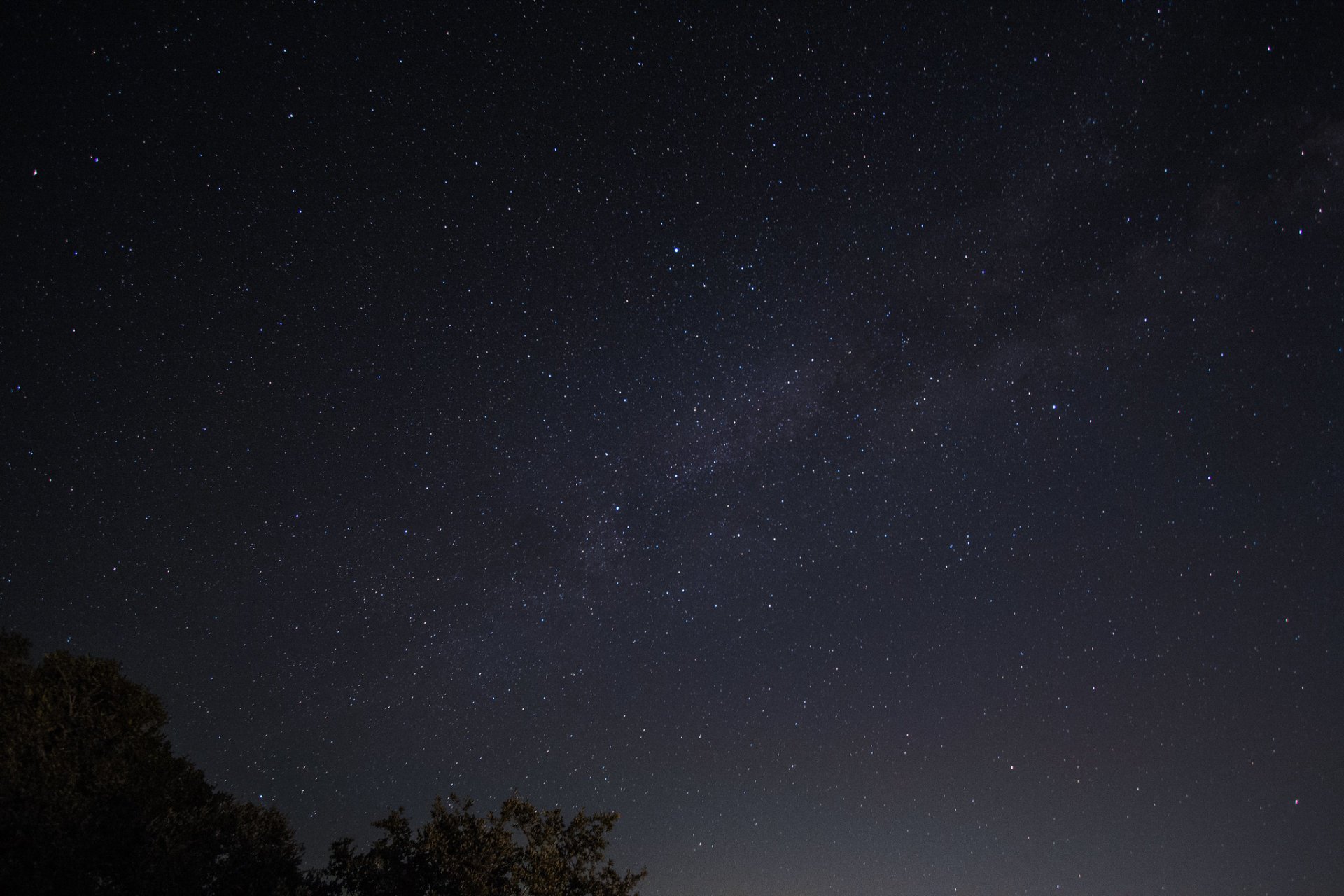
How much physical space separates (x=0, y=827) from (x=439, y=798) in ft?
20.8

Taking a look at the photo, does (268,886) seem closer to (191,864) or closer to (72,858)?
(191,864)

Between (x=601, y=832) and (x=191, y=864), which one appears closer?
(x=191, y=864)

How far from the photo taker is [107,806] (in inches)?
422

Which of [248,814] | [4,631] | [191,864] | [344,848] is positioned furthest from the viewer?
[4,631]

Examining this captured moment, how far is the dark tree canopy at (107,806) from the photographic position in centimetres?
962

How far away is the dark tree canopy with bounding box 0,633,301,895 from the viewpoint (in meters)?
9.62

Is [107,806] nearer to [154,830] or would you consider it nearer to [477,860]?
[154,830]

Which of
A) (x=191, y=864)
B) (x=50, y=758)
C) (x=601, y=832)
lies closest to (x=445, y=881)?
(x=601, y=832)

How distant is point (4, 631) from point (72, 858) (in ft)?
26.9

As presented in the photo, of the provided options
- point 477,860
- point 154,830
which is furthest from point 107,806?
point 477,860

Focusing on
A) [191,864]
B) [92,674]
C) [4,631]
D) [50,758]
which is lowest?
[191,864]

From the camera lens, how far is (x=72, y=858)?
9562mm

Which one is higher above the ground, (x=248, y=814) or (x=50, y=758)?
(x=50, y=758)

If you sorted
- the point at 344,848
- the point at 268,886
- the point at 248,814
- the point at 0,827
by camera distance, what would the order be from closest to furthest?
the point at 0,827
the point at 268,886
the point at 248,814
the point at 344,848
